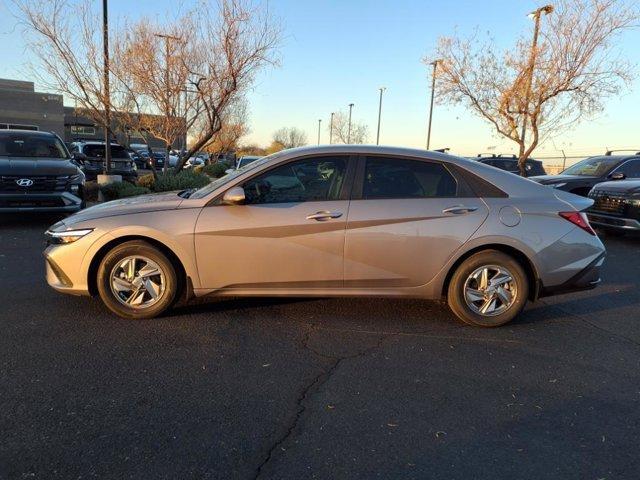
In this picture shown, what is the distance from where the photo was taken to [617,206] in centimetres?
955

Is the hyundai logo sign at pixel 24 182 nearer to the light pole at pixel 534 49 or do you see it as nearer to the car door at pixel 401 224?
the car door at pixel 401 224

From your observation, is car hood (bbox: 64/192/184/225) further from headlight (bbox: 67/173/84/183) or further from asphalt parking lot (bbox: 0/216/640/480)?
headlight (bbox: 67/173/84/183)

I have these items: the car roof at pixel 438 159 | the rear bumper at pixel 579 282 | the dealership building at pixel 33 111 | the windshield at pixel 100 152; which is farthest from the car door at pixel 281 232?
the dealership building at pixel 33 111

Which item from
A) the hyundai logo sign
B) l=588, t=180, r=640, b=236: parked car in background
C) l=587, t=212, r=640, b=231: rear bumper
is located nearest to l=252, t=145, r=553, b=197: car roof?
l=588, t=180, r=640, b=236: parked car in background

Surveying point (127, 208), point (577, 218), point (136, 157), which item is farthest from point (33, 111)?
point (577, 218)

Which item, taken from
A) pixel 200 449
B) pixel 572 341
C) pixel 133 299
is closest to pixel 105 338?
pixel 133 299

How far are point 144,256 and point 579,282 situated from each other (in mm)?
3984

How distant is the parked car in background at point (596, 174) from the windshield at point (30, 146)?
1044 centimetres

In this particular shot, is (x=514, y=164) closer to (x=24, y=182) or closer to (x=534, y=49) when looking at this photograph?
(x=534, y=49)

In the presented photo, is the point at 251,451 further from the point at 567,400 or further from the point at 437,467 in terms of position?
the point at 567,400

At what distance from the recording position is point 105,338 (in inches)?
166

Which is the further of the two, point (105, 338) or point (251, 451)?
point (105, 338)

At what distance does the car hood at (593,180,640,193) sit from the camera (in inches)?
366

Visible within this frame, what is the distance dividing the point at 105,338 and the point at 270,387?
1609 millimetres
